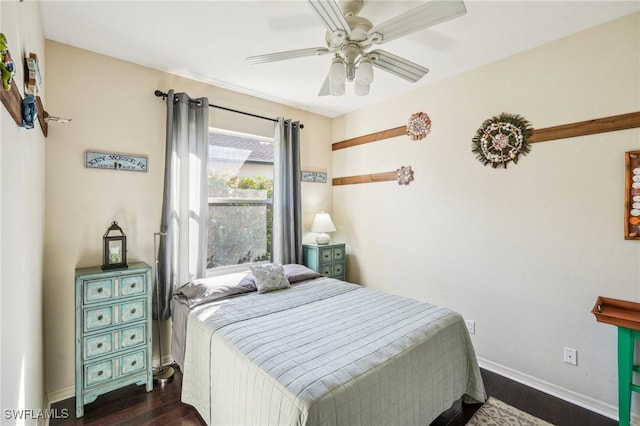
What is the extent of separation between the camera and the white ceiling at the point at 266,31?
1.87m

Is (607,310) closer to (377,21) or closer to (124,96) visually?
(377,21)

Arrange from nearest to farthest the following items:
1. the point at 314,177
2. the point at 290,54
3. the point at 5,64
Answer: the point at 5,64 → the point at 290,54 → the point at 314,177

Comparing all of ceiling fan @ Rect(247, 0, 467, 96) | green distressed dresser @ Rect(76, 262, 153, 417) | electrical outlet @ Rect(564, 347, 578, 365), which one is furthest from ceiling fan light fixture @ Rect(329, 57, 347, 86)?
electrical outlet @ Rect(564, 347, 578, 365)

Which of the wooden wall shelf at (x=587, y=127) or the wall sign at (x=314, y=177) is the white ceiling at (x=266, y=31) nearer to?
the wooden wall shelf at (x=587, y=127)

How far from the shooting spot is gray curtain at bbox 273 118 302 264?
3.46m

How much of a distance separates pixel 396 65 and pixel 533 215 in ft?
5.31

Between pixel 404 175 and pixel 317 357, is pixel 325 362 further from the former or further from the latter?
pixel 404 175

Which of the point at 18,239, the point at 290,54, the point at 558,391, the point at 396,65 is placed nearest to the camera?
the point at 18,239

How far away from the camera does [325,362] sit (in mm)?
1527

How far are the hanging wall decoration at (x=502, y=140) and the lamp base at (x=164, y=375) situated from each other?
3305 mm

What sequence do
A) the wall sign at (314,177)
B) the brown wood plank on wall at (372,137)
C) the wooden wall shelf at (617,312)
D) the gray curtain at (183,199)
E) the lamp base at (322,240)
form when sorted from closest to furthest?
the wooden wall shelf at (617,312) → the gray curtain at (183,199) → the brown wood plank on wall at (372,137) → the lamp base at (322,240) → the wall sign at (314,177)

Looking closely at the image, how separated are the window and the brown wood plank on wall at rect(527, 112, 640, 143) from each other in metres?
2.64


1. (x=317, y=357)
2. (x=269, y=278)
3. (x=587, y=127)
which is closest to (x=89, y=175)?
(x=269, y=278)

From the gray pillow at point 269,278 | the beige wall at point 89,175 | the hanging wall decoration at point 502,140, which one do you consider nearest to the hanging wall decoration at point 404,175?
the hanging wall decoration at point 502,140
